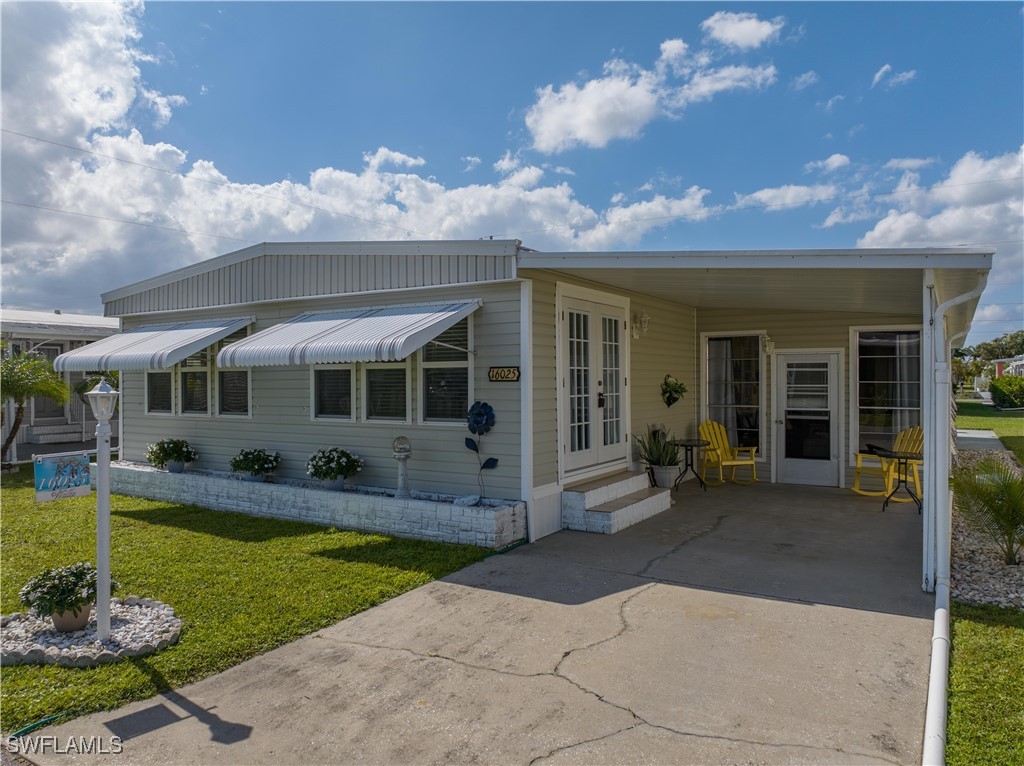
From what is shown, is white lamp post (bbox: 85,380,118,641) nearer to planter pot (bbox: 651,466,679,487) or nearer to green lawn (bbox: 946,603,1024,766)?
green lawn (bbox: 946,603,1024,766)

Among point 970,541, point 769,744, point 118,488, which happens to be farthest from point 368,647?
point 118,488

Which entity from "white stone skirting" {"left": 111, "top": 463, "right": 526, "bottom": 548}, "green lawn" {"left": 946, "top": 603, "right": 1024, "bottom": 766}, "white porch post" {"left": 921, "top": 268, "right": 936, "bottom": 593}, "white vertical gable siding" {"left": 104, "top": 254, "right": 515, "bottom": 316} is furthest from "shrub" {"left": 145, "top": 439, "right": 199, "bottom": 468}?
"green lawn" {"left": 946, "top": 603, "right": 1024, "bottom": 766}

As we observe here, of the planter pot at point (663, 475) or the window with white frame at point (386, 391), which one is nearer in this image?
the window with white frame at point (386, 391)

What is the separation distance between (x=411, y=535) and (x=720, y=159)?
56.7 ft

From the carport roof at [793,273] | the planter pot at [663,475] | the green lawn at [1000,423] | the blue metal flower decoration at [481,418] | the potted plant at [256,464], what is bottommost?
the green lawn at [1000,423]

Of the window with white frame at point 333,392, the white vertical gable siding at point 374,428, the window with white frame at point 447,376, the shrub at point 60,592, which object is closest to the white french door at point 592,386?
the white vertical gable siding at point 374,428

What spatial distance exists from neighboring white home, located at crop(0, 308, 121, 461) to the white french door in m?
11.8

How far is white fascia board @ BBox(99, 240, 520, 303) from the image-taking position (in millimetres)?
6633

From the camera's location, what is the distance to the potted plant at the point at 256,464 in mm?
8547

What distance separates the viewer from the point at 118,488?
9.83 m

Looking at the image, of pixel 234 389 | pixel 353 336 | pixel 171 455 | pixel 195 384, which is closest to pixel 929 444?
pixel 353 336

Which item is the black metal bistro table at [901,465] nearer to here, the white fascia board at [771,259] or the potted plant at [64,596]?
the white fascia board at [771,259]

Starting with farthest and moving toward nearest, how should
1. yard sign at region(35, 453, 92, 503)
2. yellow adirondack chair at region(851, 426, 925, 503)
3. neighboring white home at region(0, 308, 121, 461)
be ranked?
1. neighboring white home at region(0, 308, 121, 461)
2. yellow adirondack chair at region(851, 426, 925, 503)
3. yard sign at region(35, 453, 92, 503)

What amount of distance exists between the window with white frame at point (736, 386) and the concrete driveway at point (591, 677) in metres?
4.47
